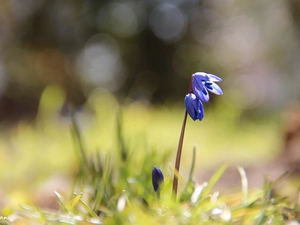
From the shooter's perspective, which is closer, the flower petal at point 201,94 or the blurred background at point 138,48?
the flower petal at point 201,94

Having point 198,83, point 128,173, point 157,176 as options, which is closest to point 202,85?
point 198,83

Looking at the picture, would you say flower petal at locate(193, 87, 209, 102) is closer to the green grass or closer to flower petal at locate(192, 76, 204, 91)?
flower petal at locate(192, 76, 204, 91)

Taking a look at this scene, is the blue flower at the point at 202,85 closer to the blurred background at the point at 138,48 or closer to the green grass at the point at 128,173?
the green grass at the point at 128,173

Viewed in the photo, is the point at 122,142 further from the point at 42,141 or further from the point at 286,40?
the point at 286,40

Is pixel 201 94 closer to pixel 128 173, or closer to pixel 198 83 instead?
pixel 198 83

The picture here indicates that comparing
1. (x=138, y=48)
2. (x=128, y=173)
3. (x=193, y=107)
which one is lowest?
(x=128, y=173)

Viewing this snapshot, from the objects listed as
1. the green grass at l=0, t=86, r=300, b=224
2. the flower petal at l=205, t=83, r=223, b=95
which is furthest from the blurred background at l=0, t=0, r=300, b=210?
the flower petal at l=205, t=83, r=223, b=95

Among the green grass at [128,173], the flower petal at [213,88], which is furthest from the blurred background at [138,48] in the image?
the flower petal at [213,88]

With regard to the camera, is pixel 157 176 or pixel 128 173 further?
pixel 128 173

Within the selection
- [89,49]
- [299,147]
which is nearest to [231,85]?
[89,49]
